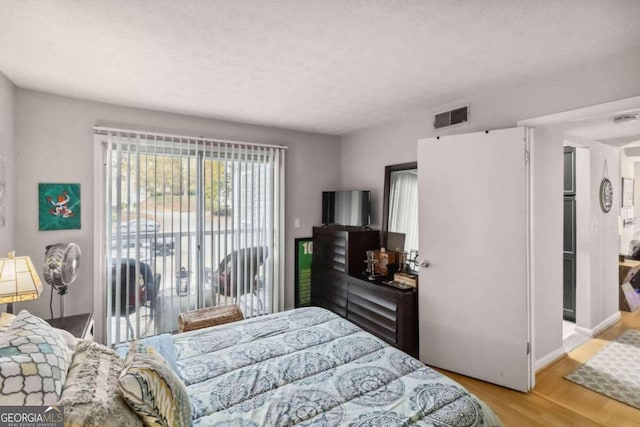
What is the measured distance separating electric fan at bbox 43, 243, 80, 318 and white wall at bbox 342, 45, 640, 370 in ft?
10.0

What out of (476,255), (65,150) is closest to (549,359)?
(476,255)

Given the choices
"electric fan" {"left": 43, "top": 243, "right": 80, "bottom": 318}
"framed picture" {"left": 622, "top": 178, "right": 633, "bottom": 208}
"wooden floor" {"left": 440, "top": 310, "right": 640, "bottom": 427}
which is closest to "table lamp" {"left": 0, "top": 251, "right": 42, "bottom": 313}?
"electric fan" {"left": 43, "top": 243, "right": 80, "bottom": 318}

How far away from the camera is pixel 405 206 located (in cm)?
336

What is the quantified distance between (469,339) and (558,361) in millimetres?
1040

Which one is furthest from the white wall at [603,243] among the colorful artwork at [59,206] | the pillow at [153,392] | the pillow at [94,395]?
the colorful artwork at [59,206]

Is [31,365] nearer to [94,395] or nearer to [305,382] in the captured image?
[94,395]

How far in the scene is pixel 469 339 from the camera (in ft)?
8.54

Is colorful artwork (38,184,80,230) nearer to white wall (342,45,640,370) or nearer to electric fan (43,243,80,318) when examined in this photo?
electric fan (43,243,80,318)

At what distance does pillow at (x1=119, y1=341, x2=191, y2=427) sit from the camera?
1058mm

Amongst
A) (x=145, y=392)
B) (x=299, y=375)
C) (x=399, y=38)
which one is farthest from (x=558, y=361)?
(x=145, y=392)

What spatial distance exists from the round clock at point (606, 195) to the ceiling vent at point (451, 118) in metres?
2.19

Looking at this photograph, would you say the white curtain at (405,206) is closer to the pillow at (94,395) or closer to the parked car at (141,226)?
the parked car at (141,226)

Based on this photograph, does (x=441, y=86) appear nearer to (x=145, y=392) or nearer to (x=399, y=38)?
(x=399, y=38)

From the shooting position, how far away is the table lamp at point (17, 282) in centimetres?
175
